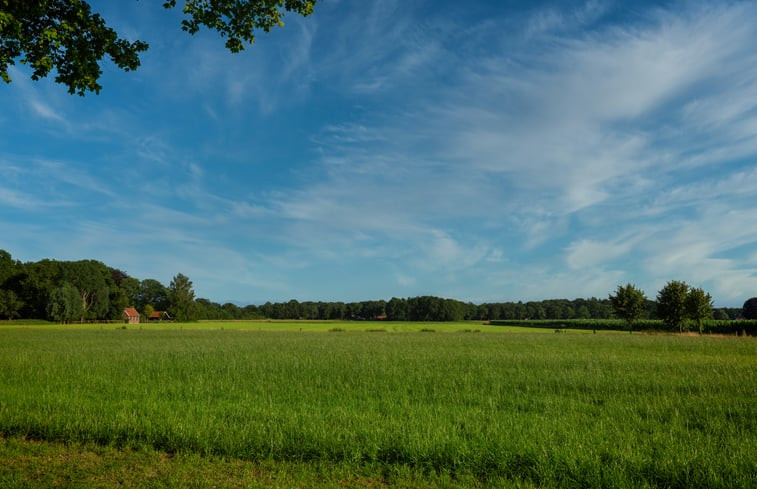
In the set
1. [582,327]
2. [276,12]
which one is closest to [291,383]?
[276,12]

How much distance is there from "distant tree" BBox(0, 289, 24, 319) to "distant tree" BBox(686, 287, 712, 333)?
A: 136876 millimetres

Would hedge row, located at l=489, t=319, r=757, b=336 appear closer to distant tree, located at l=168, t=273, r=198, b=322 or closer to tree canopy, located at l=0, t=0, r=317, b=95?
tree canopy, located at l=0, t=0, r=317, b=95

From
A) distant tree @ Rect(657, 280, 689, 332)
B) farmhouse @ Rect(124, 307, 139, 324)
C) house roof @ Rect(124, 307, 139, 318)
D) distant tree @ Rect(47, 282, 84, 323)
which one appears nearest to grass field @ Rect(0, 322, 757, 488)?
distant tree @ Rect(657, 280, 689, 332)

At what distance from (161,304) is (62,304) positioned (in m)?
54.9

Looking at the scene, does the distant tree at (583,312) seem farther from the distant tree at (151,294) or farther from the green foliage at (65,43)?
the green foliage at (65,43)

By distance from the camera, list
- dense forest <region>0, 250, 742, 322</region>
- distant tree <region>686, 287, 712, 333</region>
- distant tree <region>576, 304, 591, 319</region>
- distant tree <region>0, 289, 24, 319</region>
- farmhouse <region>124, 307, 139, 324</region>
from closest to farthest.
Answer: distant tree <region>686, 287, 712, 333</region> → distant tree <region>0, 289, 24, 319</region> → dense forest <region>0, 250, 742, 322</region> → farmhouse <region>124, 307, 139, 324</region> → distant tree <region>576, 304, 591, 319</region>

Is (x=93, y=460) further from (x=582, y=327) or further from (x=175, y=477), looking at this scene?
(x=582, y=327)

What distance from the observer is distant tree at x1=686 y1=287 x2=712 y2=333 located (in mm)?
59469

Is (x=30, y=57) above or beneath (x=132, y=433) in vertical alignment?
above

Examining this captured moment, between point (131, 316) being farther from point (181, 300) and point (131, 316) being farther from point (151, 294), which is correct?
point (151, 294)

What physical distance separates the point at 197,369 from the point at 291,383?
20.4ft

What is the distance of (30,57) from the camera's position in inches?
371

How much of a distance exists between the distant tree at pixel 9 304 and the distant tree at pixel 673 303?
134 meters

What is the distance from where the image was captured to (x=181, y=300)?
403ft
